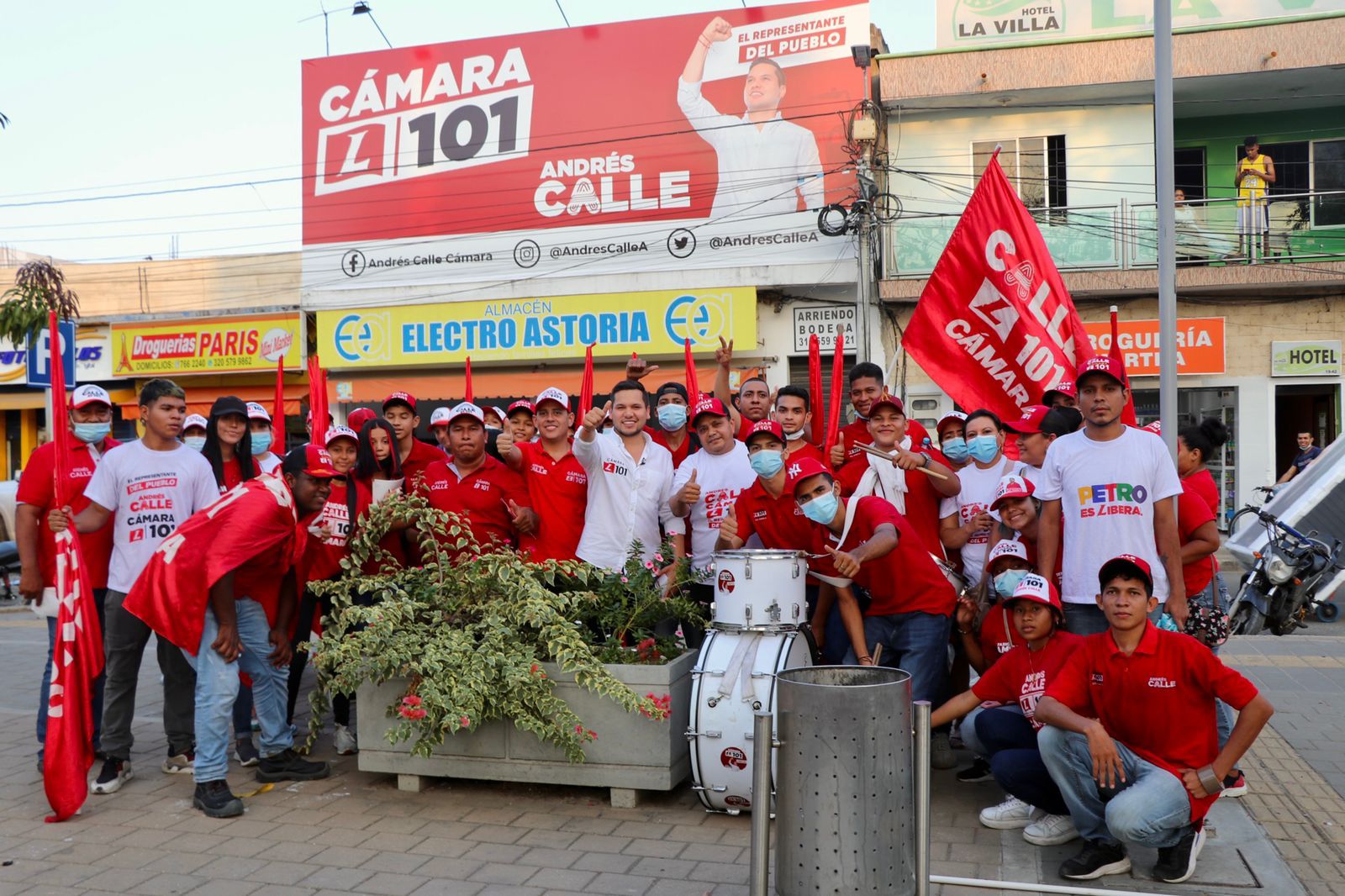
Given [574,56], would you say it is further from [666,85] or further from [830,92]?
[830,92]

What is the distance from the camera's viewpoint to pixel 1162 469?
5355 mm

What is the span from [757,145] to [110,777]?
58.6ft

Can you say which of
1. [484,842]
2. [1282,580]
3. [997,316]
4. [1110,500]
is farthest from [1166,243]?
[1282,580]

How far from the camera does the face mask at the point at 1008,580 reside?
555 cm

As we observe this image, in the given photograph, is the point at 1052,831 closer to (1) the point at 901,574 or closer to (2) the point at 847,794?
(1) the point at 901,574

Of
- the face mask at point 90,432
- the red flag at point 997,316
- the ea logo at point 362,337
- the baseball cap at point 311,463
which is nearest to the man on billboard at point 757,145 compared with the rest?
the ea logo at point 362,337

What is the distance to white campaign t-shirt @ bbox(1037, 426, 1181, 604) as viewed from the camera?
17.4 feet

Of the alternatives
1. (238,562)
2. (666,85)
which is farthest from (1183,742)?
(666,85)

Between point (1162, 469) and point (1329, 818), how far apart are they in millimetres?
1891

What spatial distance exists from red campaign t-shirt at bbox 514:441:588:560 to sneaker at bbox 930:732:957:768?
2381 millimetres

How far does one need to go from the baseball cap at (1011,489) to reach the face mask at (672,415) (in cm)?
225

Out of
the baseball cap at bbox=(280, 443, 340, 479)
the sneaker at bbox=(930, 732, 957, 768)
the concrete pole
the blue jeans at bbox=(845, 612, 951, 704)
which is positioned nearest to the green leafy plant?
the baseball cap at bbox=(280, 443, 340, 479)

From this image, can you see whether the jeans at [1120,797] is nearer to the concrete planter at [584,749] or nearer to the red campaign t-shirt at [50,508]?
the concrete planter at [584,749]

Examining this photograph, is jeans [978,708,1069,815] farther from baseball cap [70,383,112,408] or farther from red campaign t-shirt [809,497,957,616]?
baseball cap [70,383,112,408]
